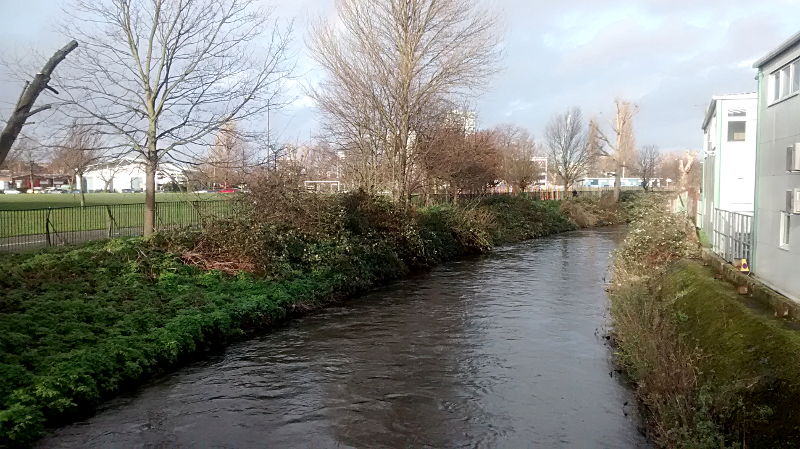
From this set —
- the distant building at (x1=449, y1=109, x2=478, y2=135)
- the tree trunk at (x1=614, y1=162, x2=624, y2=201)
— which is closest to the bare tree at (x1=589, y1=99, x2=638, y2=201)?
the tree trunk at (x1=614, y1=162, x2=624, y2=201)

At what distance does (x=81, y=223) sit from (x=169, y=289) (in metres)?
9.36

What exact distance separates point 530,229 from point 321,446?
31.6 metres

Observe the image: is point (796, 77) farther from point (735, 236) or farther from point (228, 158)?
point (228, 158)

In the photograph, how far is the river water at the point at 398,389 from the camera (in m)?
7.36

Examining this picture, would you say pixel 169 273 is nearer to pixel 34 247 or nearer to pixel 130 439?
pixel 34 247

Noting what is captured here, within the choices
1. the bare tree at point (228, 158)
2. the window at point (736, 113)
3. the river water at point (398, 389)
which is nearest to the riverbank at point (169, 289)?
the river water at point (398, 389)

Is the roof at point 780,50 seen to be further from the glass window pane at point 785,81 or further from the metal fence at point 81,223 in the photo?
the metal fence at point 81,223

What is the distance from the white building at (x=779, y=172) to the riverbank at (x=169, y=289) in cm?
946

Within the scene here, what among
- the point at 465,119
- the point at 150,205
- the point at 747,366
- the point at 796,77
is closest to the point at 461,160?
the point at 465,119

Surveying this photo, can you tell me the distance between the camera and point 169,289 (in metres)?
12.8

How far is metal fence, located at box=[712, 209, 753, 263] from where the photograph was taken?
1329cm

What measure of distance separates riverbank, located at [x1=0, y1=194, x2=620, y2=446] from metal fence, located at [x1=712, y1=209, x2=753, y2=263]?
9.22 m

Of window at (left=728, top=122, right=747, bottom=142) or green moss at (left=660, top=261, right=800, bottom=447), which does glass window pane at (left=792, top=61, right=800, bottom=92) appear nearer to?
green moss at (left=660, top=261, right=800, bottom=447)

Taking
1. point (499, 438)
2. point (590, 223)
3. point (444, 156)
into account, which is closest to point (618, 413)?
point (499, 438)
